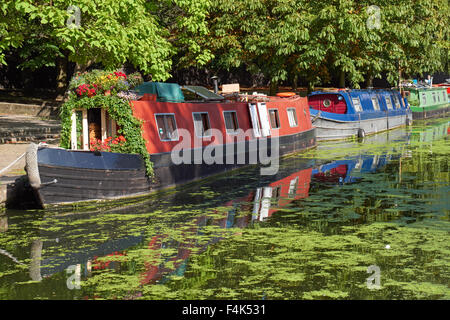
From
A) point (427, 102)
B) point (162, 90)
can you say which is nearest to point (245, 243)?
point (162, 90)

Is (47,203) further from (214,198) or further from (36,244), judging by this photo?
(214,198)

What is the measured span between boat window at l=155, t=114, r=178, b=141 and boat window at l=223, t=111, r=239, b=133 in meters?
2.86

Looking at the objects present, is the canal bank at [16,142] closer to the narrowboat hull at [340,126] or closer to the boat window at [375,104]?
the narrowboat hull at [340,126]

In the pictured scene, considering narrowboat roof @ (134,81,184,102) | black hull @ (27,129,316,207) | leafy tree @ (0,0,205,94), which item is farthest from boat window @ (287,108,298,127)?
black hull @ (27,129,316,207)

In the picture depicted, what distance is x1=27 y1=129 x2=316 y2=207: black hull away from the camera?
12672 mm

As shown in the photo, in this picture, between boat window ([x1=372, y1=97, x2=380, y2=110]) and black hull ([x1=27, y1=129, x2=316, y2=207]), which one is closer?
black hull ([x1=27, y1=129, x2=316, y2=207])

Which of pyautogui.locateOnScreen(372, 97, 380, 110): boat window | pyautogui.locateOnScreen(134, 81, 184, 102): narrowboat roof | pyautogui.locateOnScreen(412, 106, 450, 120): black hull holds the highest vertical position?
pyautogui.locateOnScreen(134, 81, 184, 102): narrowboat roof

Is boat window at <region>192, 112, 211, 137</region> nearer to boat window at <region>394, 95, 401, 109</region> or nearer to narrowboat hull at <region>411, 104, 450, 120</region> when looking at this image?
boat window at <region>394, 95, 401, 109</region>

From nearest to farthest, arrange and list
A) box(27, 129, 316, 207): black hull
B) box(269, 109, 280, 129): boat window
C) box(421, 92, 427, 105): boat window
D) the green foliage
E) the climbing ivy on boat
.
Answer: box(27, 129, 316, 207): black hull
the climbing ivy on boat
box(269, 109, 280, 129): boat window
the green foliage
box(421, 92, 427, 105): boat window

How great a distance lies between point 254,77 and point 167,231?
32.1 m

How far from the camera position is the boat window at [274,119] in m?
21.4

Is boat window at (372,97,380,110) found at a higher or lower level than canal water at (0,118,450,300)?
higher

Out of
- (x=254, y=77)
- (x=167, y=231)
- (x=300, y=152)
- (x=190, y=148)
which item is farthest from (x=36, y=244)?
(x=254, y=77)

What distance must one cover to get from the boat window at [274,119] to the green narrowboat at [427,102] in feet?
67.2
